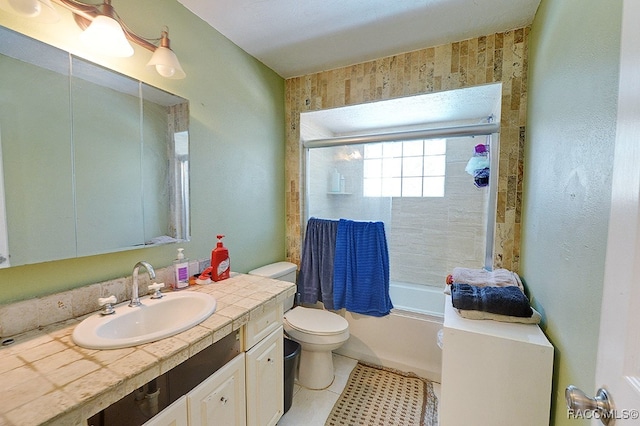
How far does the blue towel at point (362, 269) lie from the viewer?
80.1 inches

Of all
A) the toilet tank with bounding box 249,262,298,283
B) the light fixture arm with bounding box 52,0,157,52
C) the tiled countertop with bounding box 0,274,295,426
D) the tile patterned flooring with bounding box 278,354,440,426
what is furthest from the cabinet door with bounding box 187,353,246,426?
the light fixture arm with bounding box 52,0,157,52

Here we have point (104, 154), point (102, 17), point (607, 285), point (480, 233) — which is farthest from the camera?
point (480, 233)

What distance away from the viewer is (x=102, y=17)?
1.03 metres

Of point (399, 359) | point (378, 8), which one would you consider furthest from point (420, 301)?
point (378, 8)

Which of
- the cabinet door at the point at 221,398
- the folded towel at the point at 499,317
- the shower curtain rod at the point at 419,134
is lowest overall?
the cabinet door at the point at 221,398

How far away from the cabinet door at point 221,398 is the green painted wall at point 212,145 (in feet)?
2.24

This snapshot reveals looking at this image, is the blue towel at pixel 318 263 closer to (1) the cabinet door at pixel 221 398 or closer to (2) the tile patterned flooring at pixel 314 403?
(2) the tile patterned flooring at pixel 314 403

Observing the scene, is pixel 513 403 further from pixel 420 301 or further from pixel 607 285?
pixel 420 301

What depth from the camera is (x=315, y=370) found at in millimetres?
1840

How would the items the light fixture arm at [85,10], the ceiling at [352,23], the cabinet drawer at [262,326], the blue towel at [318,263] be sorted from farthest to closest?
the blue towel at [318,263], the ceiling at [352,23], the cabinet drawer at [262,326], the light fixture arm at [85,10]

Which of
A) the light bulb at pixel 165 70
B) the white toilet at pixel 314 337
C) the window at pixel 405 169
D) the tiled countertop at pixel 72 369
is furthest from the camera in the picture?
the window at pixel 405 169

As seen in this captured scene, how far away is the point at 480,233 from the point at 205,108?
264 cm

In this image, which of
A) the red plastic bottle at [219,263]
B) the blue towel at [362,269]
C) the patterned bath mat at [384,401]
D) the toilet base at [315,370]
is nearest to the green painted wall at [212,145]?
the red plastic bottle at [219,263]

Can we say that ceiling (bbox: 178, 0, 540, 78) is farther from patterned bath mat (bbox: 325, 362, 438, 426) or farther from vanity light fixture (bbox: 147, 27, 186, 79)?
patterned bath mat (bbox: 325, 362, 438, 426)
